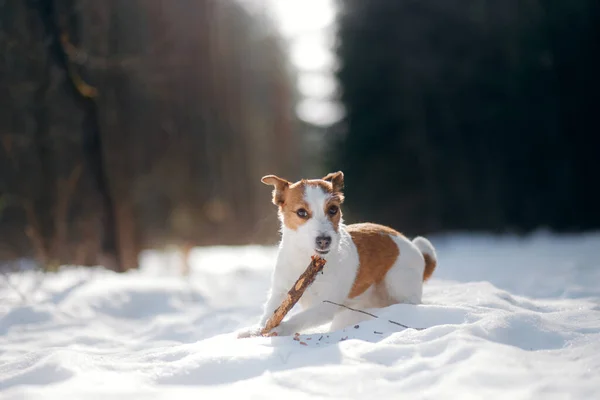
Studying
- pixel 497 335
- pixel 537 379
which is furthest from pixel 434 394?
pixel 497 335

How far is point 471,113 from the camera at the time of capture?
20188 millimetres

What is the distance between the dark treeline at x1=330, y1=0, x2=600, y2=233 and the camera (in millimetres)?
18422

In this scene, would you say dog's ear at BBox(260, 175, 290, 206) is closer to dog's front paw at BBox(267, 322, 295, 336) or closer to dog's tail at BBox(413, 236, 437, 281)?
dog's front paw at BBox(267, 322, 295, 336)

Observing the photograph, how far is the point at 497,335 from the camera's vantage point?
13.4 ft

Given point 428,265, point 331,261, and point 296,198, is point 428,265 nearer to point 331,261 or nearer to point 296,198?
point 331,261

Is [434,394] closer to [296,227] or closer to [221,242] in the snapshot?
[296,227]

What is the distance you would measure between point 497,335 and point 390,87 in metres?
17.9

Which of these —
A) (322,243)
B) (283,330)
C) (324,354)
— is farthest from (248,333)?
(324,354)

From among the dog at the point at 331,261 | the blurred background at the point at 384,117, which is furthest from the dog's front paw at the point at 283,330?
the blurred background at the point at 384,117

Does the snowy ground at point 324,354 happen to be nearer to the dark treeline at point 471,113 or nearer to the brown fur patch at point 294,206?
the brown fur patch at point 294,206

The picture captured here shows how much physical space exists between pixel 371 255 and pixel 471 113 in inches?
622

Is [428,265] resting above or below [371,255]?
below

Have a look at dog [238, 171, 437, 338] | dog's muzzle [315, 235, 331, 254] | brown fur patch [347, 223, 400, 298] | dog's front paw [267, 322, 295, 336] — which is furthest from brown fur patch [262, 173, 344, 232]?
dog's front paw [267, 322, 295, 336]

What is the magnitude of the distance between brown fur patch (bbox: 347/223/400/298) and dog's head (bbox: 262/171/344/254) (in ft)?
1.87
